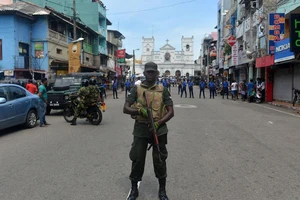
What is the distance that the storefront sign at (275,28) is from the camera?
20.1 meters

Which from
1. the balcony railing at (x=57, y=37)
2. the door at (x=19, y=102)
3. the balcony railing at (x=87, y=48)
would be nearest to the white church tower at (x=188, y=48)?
the balcony railing at (x=87, y=48)

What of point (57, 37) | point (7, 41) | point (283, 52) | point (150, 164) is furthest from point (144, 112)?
point (57, 37)

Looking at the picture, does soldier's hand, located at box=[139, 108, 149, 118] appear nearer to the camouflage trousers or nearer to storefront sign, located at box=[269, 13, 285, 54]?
the camouflage trousers

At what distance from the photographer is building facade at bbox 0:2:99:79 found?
91.5ft


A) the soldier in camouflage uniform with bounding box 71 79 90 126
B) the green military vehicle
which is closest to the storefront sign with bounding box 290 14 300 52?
the soldier in camouflage uniform with bounding box 71 79 90 126

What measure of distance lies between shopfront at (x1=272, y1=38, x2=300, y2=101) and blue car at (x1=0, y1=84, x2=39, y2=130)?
13.1 meters

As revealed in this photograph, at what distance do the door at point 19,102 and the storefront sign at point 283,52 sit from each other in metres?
13.3

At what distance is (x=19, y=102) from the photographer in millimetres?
10531

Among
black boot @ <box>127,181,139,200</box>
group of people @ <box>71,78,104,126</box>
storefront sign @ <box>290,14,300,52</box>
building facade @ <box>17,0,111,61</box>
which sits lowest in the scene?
black boot @ <box>127,181,139,200</box>

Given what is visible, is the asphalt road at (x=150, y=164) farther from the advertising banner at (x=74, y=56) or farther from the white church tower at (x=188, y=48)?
the white church tower at (x=188, y=48)

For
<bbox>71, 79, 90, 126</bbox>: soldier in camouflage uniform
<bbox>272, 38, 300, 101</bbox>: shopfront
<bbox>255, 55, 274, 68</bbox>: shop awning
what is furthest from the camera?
<bbox>255, 55, 274, 68</bbox>: shop awning

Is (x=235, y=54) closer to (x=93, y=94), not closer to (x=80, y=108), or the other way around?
(x=93, y=94)

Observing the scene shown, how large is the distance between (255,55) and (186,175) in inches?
898

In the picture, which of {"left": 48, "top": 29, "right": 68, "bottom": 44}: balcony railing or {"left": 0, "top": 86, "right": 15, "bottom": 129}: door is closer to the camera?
{"left": 0, "top": 86, "right": 15, "bottom": 129}: door
